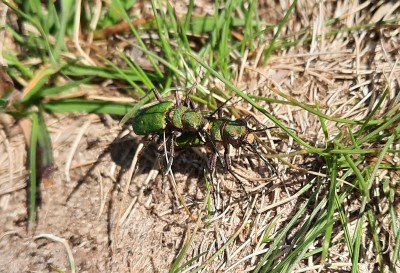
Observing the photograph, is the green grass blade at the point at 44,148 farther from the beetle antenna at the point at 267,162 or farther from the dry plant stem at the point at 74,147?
the beetle antenna at the point at 267,162

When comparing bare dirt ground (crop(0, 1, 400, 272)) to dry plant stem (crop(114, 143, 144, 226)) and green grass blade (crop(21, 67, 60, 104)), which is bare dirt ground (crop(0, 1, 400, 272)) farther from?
green grass blade (crop(21, 67, 60, 104))

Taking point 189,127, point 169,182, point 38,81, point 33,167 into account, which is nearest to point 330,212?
point 189,127

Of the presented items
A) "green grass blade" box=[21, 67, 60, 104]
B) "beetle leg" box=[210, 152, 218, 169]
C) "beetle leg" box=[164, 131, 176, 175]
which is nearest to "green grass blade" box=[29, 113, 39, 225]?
"green grass blade" box=[21, 67, 60, 104]

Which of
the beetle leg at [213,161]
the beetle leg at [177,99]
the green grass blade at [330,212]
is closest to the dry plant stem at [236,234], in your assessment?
the beetle leg at [213,161]

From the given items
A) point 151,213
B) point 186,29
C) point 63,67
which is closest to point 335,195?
point 151,213

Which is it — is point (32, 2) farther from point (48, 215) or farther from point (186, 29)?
point (48, 215)

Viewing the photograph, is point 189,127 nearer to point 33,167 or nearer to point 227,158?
point 227,158
